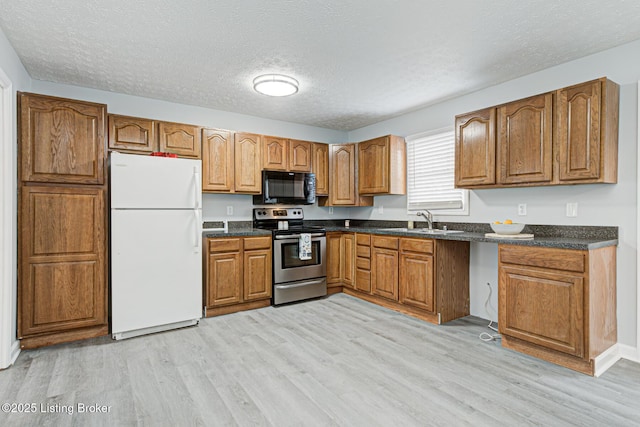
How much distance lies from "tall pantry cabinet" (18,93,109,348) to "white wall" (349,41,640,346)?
12.1 ft

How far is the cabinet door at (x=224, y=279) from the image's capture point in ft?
12.4

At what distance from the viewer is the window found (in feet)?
13.1

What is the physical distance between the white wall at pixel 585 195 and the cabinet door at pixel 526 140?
32 cm

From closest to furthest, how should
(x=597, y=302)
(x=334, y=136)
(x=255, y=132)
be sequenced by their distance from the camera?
(x=597, y=302) → (x=255, y=132) → (x=334, y=136)

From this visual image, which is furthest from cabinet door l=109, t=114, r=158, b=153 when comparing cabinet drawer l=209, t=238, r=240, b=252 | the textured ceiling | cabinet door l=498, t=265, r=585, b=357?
cabinet door l=498, t=265, r=585, b=357

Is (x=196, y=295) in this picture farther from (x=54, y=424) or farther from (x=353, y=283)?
(x=353, y=283)

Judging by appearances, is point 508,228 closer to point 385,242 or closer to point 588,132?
point 588,132

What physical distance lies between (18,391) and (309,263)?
2.91m

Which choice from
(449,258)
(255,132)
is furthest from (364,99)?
(449,258)

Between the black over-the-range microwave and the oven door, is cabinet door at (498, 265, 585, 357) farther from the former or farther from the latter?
the black over-the-range microwave

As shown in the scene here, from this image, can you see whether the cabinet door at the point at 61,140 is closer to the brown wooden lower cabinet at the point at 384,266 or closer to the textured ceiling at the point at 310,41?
the textured ceiling at the point at 310,41

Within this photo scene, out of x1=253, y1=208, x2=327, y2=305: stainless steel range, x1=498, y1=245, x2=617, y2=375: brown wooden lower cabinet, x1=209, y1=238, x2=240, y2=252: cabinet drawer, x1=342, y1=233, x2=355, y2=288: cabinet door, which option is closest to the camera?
x1=498, y1=245, x2=617, y2=375: brown wooden lower cabinet

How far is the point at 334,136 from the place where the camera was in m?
5.57

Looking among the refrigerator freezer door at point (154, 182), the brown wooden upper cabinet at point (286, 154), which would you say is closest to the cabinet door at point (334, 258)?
the brown wooden upper cabinet at point (286, 154)
